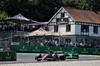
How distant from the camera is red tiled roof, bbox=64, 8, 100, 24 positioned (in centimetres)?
5038

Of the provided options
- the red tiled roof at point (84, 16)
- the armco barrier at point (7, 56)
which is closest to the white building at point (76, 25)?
the red tiled roof at point (84, 16)

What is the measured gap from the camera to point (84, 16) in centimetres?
5241

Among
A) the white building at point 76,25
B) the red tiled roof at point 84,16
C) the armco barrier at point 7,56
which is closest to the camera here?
the armco barrier at point 7,56

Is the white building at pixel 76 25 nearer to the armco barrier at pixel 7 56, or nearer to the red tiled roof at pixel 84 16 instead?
the red tiled roof at pixel 84 16

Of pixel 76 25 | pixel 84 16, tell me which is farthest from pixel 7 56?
pixel 84 16

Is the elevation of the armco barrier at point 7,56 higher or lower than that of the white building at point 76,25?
lower

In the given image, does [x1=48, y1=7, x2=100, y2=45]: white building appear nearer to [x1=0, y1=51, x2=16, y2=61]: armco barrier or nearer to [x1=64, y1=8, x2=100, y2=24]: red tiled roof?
[x1=64, y1=8, x2=100, y2=24]: red tiled roof

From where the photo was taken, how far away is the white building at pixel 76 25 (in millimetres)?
48094

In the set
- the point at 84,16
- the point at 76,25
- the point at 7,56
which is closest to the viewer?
the point at 7,56

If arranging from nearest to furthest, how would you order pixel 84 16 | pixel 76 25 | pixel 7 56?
pixel 7 56 → pixel 76 25 → pixel 84 16

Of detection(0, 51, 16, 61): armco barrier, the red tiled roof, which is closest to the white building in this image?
the red tiled roof

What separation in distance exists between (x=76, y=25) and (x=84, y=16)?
4.05 m

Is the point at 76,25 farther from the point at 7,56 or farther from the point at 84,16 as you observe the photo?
the point at 7,56

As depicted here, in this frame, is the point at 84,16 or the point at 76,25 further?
the point at 84,16
